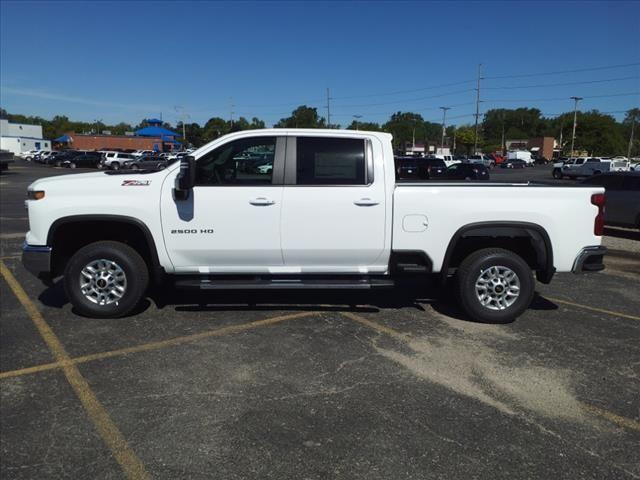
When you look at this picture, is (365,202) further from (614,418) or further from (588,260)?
(614,418)

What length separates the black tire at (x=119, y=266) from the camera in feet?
17.6

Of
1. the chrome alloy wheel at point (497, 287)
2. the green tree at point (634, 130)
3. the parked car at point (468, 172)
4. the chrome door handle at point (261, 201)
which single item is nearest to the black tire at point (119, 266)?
the chrome door handle at point (261, 201)

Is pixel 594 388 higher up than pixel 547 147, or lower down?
lower down

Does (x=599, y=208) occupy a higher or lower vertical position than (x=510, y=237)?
higher

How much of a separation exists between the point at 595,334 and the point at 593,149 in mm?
115908

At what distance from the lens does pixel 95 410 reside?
3662mm

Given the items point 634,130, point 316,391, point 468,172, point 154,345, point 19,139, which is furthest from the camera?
point 634,130

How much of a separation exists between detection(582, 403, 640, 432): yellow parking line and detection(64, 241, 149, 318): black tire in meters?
4.26

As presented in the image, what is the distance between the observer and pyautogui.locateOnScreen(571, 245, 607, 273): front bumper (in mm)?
5414

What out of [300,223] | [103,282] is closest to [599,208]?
[300,223]

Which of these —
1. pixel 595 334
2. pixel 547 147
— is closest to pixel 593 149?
pixel 547 147

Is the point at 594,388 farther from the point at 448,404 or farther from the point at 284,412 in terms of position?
the point at 284,412

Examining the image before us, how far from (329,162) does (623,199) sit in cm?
988

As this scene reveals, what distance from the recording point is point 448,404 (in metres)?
3.79
